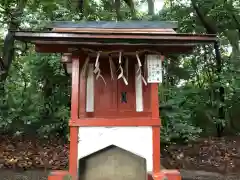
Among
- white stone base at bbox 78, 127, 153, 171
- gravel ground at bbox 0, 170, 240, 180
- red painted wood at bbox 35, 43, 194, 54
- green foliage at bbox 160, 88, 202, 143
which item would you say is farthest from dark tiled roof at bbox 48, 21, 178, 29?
gravel ground at bbox 0, 170, 240, 180

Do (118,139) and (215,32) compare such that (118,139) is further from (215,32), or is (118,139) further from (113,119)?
(215,32)

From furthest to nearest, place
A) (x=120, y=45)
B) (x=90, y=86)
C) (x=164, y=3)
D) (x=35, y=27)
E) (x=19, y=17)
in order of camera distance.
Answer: (x=164, y=3), (x=19, y=17), (x=35, y=27), (x=90, y=86), (x=120, y=45)

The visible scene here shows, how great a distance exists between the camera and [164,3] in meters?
16.4

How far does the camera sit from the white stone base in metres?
5.82

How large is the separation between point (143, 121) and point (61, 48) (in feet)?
7.26

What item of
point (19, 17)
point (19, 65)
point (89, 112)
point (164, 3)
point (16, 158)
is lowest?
point (16, 158)

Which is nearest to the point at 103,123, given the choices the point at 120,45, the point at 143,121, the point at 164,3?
the point at 143,121

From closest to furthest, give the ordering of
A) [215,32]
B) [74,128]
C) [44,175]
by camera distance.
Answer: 1. [74,128]
2. [44,175]
3. [215,32]

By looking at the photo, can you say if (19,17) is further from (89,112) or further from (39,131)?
(89,112)

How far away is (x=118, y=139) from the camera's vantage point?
585 centimetres

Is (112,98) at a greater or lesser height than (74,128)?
greater

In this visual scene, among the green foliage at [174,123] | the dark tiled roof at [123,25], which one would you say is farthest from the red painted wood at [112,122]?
the green foliage at [174,123]

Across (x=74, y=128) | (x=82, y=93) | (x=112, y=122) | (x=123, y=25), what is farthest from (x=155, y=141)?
(x=123, y=25)

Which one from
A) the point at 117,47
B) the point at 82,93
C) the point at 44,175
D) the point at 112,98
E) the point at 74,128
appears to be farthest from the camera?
the point at 44,175
